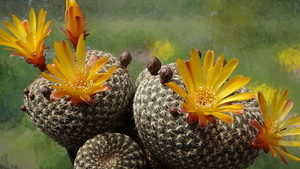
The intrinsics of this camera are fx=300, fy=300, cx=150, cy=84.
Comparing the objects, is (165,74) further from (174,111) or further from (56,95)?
(56,95)

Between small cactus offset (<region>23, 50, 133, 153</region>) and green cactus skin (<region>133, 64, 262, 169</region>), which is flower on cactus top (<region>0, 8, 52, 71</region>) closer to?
small cactus offset (<region>23, 50, 133, 153</region>)

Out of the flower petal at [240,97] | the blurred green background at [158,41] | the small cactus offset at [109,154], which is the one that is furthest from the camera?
the blurred green background at [158,41]

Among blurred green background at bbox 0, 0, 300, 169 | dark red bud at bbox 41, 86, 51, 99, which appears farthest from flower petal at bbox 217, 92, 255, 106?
blurred green background at bbox 0, 0, 300, 169

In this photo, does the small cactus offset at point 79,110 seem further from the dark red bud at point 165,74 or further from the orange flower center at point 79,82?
the dark red bud at point 165,74

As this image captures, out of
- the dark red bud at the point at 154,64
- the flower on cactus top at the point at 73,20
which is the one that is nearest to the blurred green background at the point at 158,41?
the flower on cactus top at the point at 73,20

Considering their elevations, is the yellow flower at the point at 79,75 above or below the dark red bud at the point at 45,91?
above

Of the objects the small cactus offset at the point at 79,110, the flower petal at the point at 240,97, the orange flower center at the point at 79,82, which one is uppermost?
the flower petal at the point at 240,97

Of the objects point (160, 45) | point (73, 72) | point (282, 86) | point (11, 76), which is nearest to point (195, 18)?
point (160, 45)

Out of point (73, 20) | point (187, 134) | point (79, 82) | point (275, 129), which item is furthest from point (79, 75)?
point (275, 129)
